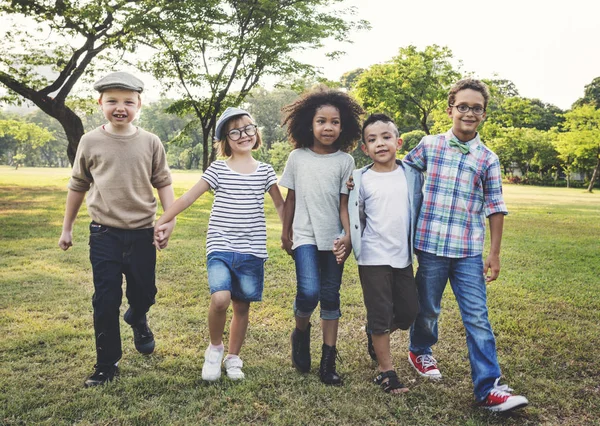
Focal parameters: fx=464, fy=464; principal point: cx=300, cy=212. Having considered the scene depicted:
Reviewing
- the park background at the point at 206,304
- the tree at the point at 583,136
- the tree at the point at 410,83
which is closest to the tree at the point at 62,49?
the park background at the point at 206,304

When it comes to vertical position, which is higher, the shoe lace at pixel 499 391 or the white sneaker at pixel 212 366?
the shoe lace at pixel 499 391

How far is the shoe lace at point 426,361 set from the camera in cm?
332

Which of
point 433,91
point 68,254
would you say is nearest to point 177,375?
point 68,254

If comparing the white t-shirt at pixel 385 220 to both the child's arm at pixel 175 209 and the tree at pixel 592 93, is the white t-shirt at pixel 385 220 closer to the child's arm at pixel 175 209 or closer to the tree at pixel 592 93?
the child's arm at pixel 175 209

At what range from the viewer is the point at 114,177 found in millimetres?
3162

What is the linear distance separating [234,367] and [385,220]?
144 centimetres

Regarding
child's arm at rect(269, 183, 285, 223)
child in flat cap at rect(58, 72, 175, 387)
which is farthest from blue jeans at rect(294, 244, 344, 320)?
child in flat cap at rect(58, 72, 175, 387)

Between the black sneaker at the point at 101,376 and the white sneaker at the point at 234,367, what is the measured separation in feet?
2.46

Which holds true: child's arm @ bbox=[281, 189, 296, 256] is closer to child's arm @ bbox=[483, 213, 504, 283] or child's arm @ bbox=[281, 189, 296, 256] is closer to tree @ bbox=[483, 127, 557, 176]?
child's arm @ bbox=[483, 213, 504, 283]

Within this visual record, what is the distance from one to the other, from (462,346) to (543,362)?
23.7 inches

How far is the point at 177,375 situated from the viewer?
319 centimetres

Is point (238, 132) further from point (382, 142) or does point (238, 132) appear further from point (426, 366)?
point (426, 366)

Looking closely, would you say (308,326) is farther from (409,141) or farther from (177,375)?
(409,141)

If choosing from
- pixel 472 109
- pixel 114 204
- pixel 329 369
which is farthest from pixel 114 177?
pixel 472 109
